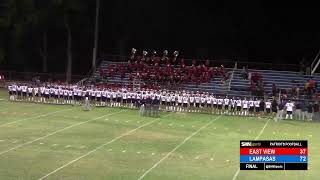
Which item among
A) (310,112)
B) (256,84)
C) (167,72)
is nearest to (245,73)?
(256,84)

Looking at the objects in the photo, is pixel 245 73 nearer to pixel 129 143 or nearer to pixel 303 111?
pixel 303 111

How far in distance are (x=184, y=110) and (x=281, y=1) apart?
600 inches

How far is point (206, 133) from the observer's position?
24.2 metres

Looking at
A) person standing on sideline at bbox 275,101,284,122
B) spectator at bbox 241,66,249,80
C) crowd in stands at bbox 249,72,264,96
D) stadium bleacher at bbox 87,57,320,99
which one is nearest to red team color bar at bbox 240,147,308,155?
person standing on sideline at bbox 275,101,284,122

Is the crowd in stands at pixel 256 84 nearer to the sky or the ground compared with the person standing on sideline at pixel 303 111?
nearer to the sky

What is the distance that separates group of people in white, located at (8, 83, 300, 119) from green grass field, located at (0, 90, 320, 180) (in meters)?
1.45

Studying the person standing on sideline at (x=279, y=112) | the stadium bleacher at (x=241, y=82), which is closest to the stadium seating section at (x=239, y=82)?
the stadium bleacher at (x=241, y=82)

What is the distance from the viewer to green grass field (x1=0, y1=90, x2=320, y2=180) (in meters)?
16.5

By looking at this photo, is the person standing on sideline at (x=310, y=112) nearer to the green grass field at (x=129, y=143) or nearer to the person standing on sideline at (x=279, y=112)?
the green grass field at (x=129, y=143)

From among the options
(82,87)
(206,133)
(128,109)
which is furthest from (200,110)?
(206,133)

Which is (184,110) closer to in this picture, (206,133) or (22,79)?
(206,133)
